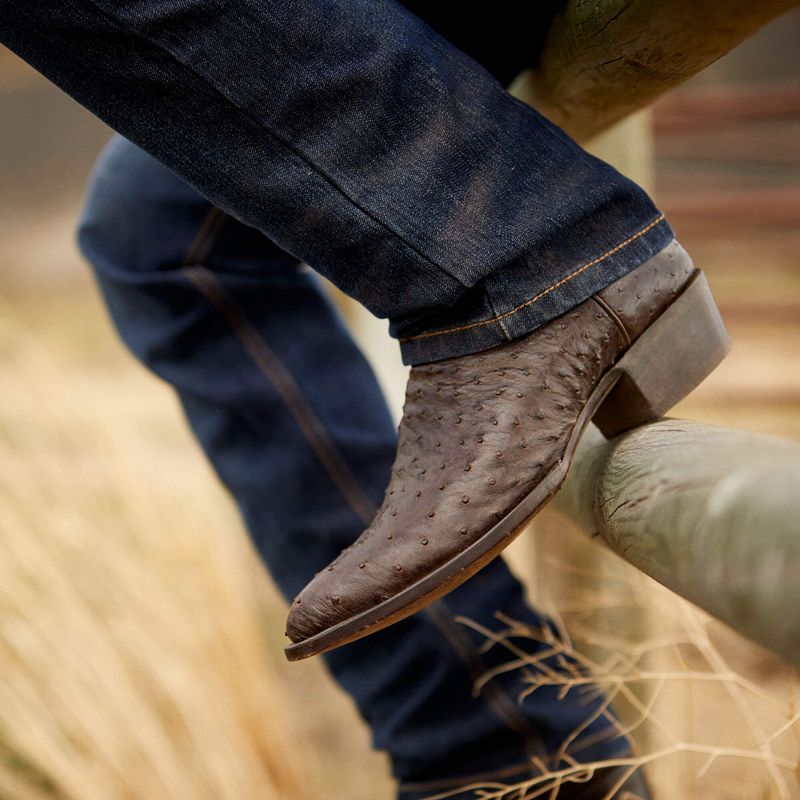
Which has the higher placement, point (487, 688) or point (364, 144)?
point (364, 144)

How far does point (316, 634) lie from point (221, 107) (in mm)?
278

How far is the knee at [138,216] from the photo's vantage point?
0.77 metres

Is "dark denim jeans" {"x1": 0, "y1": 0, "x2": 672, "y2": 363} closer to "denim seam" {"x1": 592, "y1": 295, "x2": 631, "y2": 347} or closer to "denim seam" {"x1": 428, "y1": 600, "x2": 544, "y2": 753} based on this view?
"denim seam" {"x1": 592, "y1": 295, "x2": 631, "y2": 347}

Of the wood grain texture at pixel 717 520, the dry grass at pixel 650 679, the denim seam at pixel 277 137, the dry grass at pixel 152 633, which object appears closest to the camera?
the wood grain texture at pixel 717 520

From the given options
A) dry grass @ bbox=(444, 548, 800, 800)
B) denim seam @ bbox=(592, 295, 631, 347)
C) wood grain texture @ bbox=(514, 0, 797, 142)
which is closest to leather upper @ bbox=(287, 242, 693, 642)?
denim seam @ bbox=(592, 295, 631, 347)

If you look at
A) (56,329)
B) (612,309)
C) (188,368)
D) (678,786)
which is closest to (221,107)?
(612,309)

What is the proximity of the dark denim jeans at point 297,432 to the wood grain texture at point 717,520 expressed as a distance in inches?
12.6

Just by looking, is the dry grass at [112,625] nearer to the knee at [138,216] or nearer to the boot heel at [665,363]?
the knee at [138,216]

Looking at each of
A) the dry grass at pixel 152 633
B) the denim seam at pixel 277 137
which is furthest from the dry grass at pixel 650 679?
the denim seam at pixel 277 137

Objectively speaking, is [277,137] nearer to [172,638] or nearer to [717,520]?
[717,520]

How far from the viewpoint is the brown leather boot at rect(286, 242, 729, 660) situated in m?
0.48

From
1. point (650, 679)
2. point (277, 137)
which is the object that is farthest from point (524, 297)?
point (650, 679)

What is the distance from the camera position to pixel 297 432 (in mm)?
788

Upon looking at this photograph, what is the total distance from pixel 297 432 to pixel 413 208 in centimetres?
33
